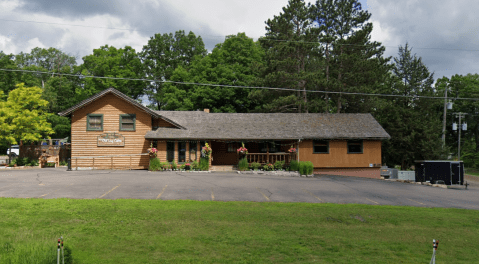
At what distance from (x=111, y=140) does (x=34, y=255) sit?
21867mm

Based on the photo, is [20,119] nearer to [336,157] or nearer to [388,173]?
[336,157]

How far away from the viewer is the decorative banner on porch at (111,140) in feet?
87.6

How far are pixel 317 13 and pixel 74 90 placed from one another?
125 ft

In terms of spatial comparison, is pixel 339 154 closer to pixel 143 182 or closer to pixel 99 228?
pixel 143 182

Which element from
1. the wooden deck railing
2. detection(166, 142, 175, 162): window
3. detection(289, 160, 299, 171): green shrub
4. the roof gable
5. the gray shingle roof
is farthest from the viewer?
the gray shingle roof

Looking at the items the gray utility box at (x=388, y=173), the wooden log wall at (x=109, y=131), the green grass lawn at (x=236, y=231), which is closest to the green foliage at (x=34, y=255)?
the green grass lawn at (x=236, y=231)

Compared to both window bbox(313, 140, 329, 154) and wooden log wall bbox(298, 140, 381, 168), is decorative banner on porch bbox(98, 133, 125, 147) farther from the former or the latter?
window bbox(313, 140, 329, 154)

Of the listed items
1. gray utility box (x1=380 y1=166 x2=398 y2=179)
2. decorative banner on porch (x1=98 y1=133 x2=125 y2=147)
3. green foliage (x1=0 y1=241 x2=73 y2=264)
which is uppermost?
decorative banner on porch (x1=98 y1=133 x2=125 y2=147)

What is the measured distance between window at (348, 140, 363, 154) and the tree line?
672 cm

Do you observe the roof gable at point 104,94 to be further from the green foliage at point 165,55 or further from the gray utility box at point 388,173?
the green foliage at point 165,55

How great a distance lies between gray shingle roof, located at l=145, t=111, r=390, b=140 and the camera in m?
27.2

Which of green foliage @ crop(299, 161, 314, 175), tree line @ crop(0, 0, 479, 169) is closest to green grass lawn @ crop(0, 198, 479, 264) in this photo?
green foliage @ crop(299, 161, 314, 175)

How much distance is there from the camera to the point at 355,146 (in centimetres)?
2870

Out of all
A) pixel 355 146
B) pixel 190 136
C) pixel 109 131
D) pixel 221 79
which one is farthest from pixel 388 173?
pixel 109 131
